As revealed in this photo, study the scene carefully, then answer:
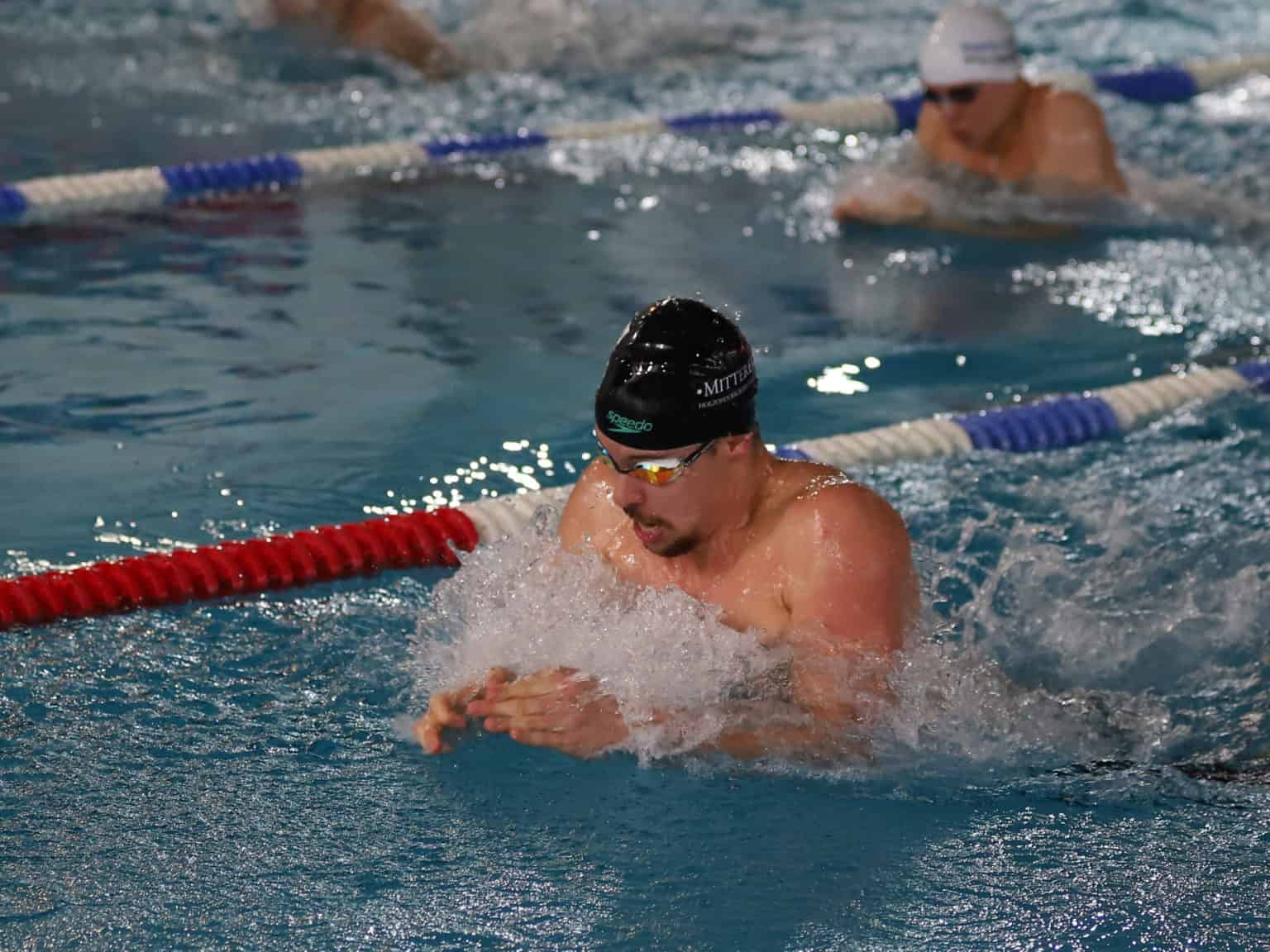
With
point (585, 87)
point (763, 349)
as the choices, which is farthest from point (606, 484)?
point (585, 87)

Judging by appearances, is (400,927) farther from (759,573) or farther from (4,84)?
(4,84)

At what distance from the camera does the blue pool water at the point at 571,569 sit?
8.07ft

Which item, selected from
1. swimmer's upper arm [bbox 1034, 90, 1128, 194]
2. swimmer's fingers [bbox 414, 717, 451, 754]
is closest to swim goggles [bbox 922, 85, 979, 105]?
swimmer's upper arm [bbox 1034, 90, 1128, 194]

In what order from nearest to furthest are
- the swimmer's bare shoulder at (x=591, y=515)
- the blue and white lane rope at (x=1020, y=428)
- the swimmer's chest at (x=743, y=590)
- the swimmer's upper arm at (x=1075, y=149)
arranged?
the swimmer's chest at (x=743, y=590)
the swimmer's bare shoulder at (x=591, y=515)
the blue and white lane rope at (x=1020, y=428)
the swimmer's upper arm at (x=1075, y=149)

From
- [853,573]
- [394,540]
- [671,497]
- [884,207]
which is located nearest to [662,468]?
[671,497]

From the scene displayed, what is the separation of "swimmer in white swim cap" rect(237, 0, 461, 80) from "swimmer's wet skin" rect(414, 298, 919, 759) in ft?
20.0

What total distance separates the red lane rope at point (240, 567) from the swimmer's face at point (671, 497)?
78 cm

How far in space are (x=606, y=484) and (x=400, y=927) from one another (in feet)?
2.76

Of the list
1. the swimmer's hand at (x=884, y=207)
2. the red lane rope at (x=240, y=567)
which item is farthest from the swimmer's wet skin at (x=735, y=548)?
the swimmer's hand at (x=884, y=207)

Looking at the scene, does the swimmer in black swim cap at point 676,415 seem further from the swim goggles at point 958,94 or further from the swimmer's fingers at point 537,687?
the swim goggles at point 958,94

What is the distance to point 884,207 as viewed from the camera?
5.97 metres

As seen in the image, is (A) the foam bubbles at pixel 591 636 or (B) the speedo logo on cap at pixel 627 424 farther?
(A) the foam bubbles at pixel 591 636

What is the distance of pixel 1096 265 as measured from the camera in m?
5.63

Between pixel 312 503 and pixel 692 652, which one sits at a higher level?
pixel 692 652
